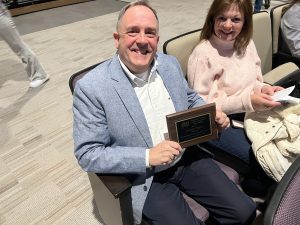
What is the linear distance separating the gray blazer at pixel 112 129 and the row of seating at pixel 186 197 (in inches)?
2.7

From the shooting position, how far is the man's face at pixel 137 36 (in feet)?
4.27

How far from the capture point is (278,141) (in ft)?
4.98

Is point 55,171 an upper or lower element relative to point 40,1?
lower

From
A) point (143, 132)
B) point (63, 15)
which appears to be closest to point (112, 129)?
point (143, 132)

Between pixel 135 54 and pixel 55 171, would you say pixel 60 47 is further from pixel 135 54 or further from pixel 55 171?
pixel 135 54

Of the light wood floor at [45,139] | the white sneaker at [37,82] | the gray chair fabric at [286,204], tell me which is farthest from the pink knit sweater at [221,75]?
the white sneaker at [37,82]

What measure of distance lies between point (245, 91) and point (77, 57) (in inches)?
116

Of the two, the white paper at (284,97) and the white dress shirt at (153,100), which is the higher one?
the white dress shirt at (153,100)

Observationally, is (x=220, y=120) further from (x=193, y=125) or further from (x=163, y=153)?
(x=163, y=153)

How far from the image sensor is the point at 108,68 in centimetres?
135

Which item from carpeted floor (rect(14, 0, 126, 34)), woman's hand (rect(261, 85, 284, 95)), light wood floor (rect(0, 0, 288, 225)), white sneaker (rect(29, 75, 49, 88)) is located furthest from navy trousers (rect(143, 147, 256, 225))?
carpeted floor (rect(14, 0, 126, 34))

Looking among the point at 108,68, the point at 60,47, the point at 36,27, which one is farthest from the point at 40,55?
the point at 108,68

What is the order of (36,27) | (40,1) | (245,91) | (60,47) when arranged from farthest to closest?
(40,1), (36,27), (60,47), (245,91)

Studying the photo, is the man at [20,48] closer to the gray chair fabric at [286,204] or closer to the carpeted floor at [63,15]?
the carpeted floor at [63,15]
